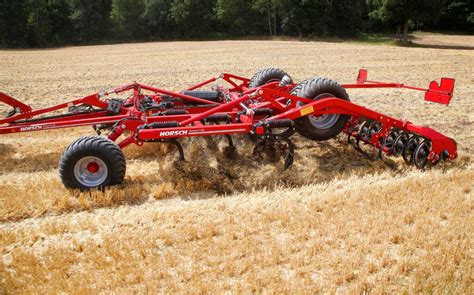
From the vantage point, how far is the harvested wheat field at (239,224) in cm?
310

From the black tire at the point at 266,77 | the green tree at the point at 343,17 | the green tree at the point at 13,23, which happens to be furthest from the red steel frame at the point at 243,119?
the green tree at the point at 13,23

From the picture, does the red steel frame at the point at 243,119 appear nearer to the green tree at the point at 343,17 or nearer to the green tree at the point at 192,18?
the green tree at the point at 343,17

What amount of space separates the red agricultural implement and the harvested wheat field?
31 cm

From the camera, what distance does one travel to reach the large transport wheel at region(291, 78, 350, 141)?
5426 mm

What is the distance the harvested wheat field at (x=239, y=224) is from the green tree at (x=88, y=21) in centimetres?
4728

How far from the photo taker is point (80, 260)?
341 centimetres

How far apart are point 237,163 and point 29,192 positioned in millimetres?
2908

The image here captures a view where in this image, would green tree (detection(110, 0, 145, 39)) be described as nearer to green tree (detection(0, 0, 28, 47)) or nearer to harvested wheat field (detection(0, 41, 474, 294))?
green tree (detection(0, 0, 28, 47))

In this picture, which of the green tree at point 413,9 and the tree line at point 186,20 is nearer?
the green tree at point 413,9

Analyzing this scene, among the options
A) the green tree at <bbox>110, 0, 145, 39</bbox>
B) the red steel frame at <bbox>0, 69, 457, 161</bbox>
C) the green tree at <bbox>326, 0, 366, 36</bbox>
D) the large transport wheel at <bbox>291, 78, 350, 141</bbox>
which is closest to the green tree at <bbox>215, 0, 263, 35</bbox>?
the green tree at <bbox>326, 0, 366, 36</bbox>

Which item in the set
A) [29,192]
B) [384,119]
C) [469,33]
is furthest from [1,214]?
[469,33]

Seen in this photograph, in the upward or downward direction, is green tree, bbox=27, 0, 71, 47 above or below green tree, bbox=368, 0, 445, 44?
above

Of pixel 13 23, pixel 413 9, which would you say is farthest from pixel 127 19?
pixel 413 9

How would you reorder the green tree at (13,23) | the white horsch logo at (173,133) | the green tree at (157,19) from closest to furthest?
the white horsch logo at (173,133) < the green tree at (13,23) < the green tree at (157,19)
